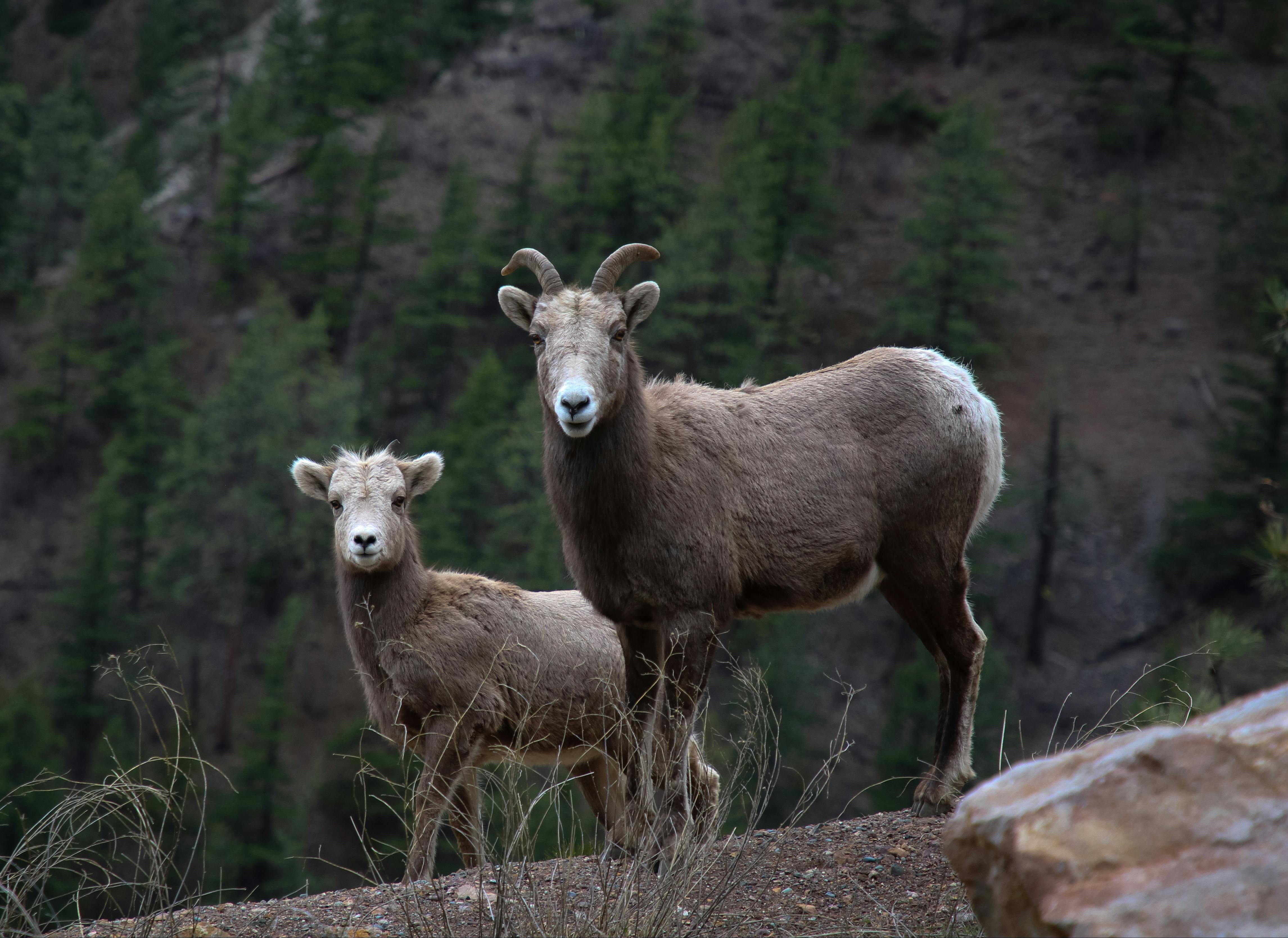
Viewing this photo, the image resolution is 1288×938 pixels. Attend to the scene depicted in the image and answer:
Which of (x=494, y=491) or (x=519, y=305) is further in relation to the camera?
(x=494, y=491)

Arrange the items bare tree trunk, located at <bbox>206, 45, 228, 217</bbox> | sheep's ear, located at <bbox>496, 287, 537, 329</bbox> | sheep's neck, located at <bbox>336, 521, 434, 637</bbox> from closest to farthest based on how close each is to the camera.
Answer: sheep's ear, located at <bbox>496, 287, 537, 329</bbox> < sheep's neck, located at <bbox>336, 521, 434, 637</bbox> < bare tree trunk, located at <bbox>206, 45, 228, 217</bbox>

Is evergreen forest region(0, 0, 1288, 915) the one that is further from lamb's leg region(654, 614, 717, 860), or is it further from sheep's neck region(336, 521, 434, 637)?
lamb's leg region(654, 614, 717, 860)

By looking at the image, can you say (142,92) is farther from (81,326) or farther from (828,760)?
(828,760)

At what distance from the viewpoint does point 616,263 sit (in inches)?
216

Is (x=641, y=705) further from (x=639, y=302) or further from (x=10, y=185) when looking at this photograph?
(x=10, y=185)

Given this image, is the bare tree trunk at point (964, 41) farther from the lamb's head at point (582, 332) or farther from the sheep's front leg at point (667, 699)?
the sheep's front leg at point (667, 699)

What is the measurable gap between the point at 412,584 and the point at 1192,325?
35721 mm

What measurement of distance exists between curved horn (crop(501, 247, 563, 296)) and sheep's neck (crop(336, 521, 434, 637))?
246cm

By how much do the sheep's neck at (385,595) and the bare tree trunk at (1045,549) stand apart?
2558cm

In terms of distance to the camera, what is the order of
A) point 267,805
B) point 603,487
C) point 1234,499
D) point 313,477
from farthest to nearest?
point 1234,499 → point 267,805 → point 313,477 → point 603,487

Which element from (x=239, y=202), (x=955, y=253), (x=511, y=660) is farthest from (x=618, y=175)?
(x=511, y=660)

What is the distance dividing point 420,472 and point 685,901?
410 centimetres

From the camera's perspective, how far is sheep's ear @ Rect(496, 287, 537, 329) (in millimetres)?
5523

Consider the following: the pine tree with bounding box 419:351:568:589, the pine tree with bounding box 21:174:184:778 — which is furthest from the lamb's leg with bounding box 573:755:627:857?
the pine tree with bounding box 21:174:184:778
